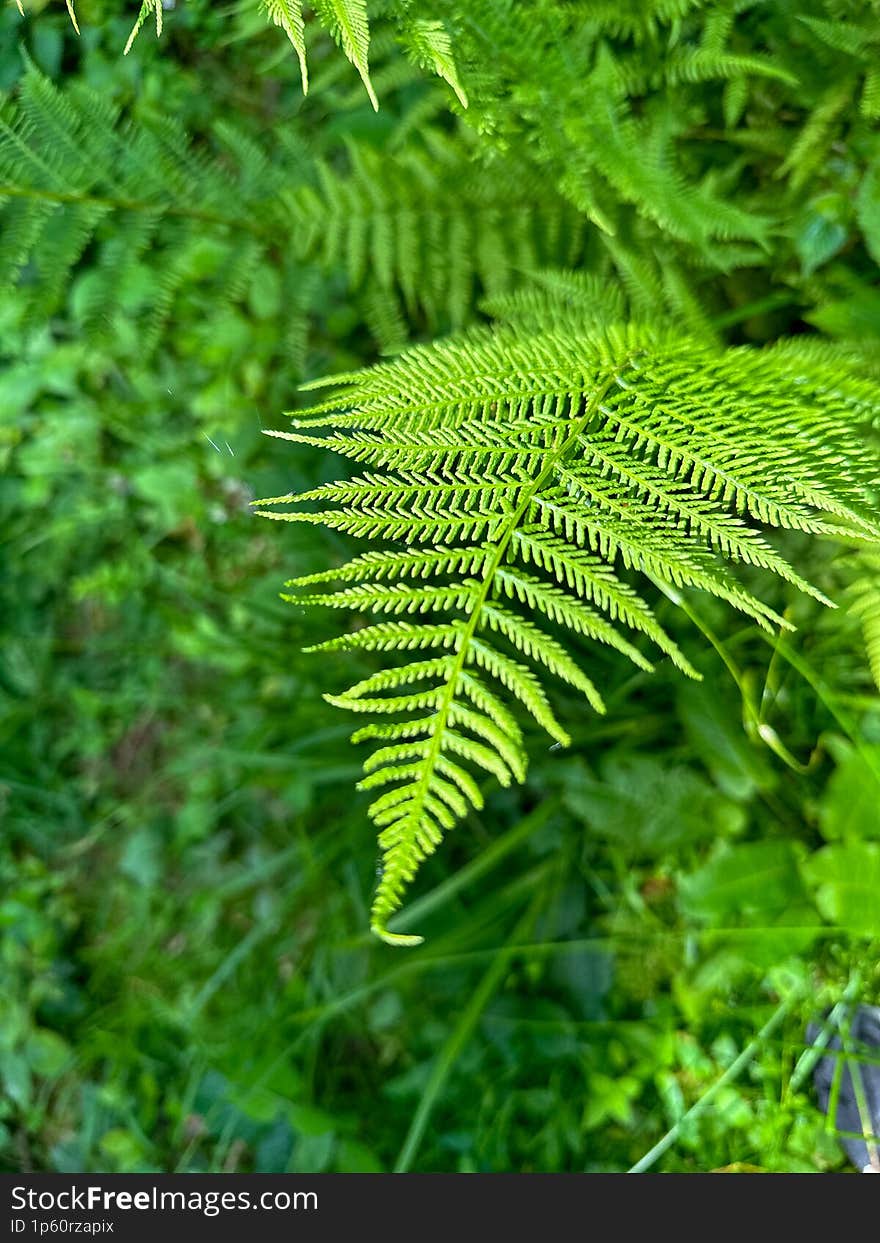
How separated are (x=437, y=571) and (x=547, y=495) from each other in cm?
13

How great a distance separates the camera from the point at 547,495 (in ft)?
2.86

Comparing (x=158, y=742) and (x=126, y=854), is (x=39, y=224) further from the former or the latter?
(x=126, y=854)

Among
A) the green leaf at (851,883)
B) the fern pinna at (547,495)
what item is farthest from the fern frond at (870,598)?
the green leaf at (851,883)

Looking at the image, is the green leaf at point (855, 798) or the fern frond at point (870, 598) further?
the green leaf at point (855, 798)

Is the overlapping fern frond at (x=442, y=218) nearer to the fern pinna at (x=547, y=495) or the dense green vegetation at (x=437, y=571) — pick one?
the dense green vegetation at (x=437, y=571)

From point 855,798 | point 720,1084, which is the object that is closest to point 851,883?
point 855,798

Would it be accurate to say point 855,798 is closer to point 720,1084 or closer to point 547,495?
point 720,1084

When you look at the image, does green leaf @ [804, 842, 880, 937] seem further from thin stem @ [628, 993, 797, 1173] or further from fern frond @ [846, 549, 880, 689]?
fern frond @ [846, 549, 880, 689]

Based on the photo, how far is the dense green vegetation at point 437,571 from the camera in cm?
96

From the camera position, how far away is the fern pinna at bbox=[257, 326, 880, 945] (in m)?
0.77

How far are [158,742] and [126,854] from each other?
9.6 inches

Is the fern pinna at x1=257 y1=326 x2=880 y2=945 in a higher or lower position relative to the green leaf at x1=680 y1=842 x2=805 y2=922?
higher

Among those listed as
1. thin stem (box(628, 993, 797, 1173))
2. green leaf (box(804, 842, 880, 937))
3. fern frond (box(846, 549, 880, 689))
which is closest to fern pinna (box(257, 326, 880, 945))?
fern frond (box(846, 549, 880, 689))

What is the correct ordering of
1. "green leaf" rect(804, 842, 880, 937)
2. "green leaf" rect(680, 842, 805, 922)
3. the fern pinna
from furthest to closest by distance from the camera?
"green leaf" rect(680, 842, 805, 922), "green leaf" rect(804, 842, 880, 937), the fern pinna
